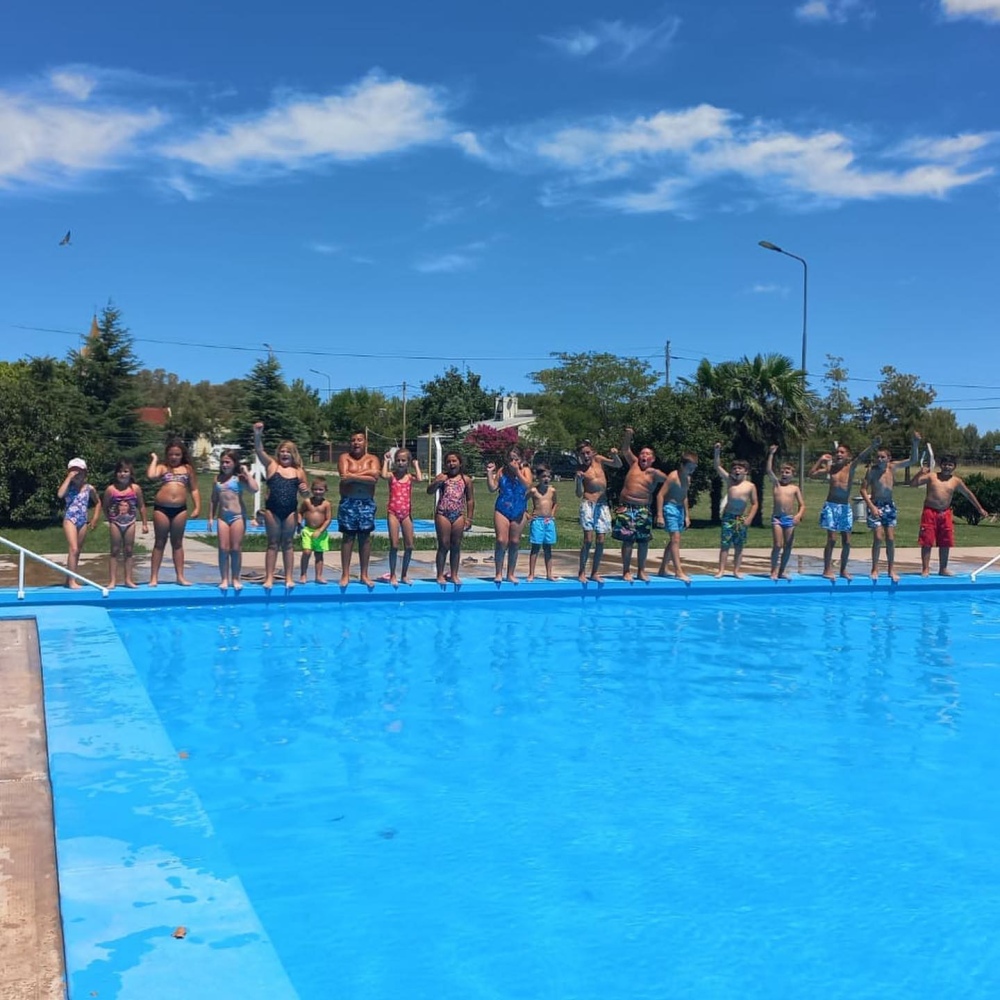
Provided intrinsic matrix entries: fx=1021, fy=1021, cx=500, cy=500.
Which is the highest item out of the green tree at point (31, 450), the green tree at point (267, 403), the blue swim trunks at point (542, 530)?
the green tree at point (267, 403)

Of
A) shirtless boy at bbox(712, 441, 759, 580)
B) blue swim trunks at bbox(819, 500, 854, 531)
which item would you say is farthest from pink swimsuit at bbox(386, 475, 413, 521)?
blue swim trunks at bbox(819, 500, 854, 531)

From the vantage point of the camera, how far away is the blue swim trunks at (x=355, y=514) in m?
11.2

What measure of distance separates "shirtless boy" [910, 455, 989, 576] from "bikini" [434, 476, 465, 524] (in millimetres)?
6069

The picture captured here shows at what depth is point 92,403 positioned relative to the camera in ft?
98.5

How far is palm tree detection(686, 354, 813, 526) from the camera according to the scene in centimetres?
2222

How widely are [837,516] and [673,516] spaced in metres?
2.25

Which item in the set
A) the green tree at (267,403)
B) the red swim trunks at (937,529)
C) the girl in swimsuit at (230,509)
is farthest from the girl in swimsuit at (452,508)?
the green tree at (267,403)

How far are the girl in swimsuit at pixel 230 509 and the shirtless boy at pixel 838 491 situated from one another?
22.0ft

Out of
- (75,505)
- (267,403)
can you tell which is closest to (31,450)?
(75,505)

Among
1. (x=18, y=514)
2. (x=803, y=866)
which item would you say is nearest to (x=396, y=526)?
(x=803, y=866)

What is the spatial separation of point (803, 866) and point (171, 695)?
470 cm

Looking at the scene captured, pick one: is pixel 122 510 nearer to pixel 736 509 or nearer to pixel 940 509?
pixel 736 509

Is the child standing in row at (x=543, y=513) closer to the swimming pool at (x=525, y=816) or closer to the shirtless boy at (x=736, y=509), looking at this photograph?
the shirtless boy at (x=736, y=509)

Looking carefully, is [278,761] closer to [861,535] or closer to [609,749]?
[609,749]
